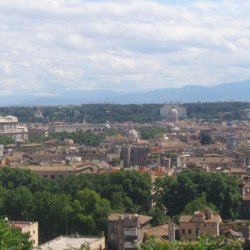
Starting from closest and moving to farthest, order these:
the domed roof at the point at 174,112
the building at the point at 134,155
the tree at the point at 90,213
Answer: the tree at the point at 90,213 < the building at the point at 134,155 < the domed roof at the point at 174,112

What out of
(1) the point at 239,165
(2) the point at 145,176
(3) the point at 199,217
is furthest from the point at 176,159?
(3) the point at 199,217

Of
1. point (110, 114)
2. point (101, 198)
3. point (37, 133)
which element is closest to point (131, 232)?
Result: point (101, 198)

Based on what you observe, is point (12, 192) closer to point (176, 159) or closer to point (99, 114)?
point (176, 159)

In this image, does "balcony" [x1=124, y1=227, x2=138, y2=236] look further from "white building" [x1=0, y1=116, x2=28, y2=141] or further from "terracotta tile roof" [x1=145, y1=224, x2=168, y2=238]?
"white building" [x1=0, y1=116, x2=28, y2=141]

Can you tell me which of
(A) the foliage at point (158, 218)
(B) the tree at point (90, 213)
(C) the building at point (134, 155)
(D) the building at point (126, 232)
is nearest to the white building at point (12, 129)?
(C) the building at point (134, 155)

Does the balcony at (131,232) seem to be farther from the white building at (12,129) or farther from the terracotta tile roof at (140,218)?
the white building at (12,129)

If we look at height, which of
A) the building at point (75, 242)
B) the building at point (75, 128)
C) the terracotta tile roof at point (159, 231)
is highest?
the terracotta tile roof at point (159, 231)

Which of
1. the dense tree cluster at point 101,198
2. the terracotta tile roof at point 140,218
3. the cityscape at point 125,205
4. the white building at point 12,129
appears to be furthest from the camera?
the white building at point 12,129

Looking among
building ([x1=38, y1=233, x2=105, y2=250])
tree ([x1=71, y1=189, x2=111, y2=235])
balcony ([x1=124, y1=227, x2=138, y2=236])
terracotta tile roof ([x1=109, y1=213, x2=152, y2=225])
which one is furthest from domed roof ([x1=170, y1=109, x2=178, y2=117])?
balcony ([x1=124, y1=227, x2=138, y2=236])
